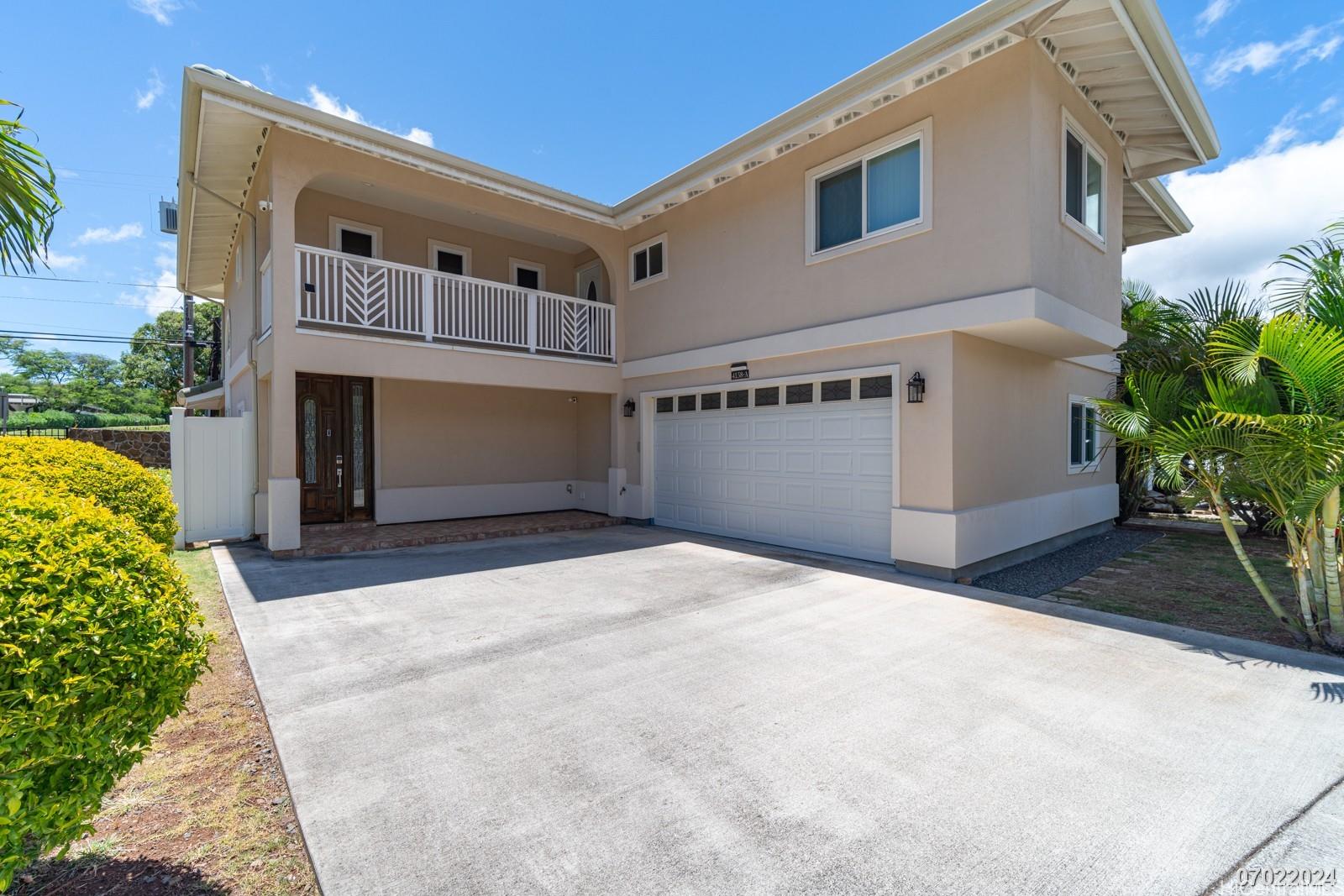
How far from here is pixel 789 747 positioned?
3.37m

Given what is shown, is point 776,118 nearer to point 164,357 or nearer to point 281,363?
point 281,363

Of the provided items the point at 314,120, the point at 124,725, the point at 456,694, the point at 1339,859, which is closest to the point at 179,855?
the point at 124,725

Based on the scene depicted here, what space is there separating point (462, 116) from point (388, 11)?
17.2 ft

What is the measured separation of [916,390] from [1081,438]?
5.15 meters

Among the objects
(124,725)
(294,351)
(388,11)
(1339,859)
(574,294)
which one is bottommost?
(1339,859)

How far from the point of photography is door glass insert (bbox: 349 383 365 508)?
11406 mm

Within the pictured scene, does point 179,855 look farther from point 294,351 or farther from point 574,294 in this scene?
point 574,294

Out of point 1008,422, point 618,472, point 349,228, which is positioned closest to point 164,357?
point 349,228

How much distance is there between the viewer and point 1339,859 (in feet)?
8.20

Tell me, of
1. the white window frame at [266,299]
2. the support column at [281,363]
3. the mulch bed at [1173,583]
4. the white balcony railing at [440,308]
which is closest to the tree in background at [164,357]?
the white window frame at [266,299]

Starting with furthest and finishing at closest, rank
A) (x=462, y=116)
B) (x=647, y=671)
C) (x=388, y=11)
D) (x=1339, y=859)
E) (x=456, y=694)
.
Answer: (x=462, y=116) < (x=388, y=11) < (x=647, y=671) < (x=456, y=694) < (x=1339, y=859)

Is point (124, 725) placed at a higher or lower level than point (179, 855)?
higher

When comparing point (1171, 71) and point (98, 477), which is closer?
point (98, 477)

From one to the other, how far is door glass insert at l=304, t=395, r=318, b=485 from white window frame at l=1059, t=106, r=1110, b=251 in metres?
12.3
